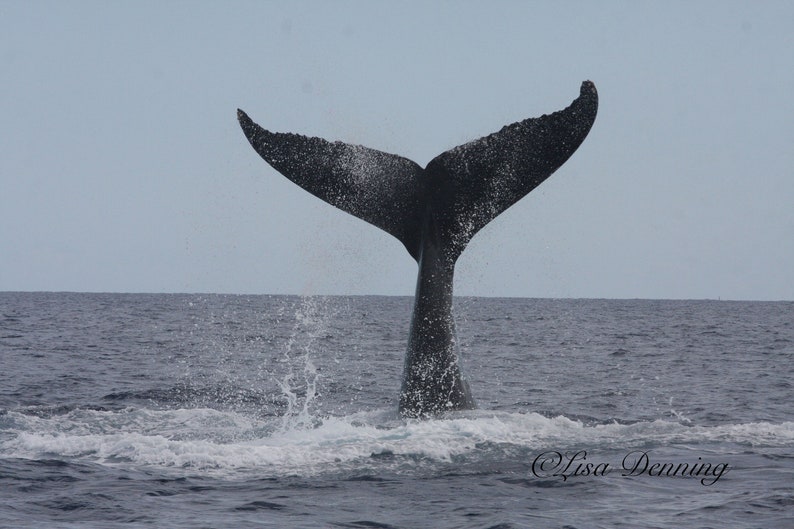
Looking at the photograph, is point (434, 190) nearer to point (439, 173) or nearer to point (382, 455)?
point (439, 173)

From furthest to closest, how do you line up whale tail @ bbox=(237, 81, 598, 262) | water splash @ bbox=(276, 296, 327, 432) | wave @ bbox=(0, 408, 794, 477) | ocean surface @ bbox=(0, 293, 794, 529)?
water splash @ bbox=(276, 296, 327, 432), wave @ bbox=(0, 408, 794, 477), whale tail @ bbox=(237, 81, 598, 262), ocean surface @ bbox=(0, 293, 794, 529)

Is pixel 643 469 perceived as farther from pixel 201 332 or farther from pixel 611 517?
pixel 201 332

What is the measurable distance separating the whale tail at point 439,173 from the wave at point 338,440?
1849mm

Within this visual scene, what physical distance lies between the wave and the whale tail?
1.85 meters

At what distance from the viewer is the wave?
9.38m

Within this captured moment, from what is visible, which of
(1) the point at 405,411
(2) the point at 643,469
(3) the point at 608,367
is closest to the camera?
(2) the point at 643,469

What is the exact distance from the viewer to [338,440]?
33.7 feet

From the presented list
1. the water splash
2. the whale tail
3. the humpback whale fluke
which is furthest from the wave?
the whale tail

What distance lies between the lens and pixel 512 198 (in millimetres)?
9945

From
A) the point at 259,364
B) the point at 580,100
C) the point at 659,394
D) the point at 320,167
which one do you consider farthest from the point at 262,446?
the point at 259,364

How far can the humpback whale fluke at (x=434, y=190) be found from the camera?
940 centimetres

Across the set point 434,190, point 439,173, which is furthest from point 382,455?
point 439,173

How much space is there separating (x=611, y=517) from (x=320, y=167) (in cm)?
412

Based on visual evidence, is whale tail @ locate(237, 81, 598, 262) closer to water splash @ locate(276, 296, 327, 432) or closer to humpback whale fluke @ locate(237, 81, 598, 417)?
humpback whale fluke @ locate(237, 81, 598, 417)
